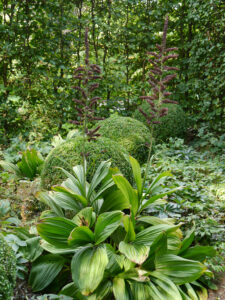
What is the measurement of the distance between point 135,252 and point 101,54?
5695mm

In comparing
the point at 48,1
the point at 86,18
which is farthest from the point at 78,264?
the point at 86,18

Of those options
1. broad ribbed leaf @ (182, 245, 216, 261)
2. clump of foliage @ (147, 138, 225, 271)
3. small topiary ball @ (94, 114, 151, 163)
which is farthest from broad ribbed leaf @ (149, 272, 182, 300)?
small topiary ball @ (94, 114, 151, 163)

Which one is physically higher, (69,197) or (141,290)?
(69,197)

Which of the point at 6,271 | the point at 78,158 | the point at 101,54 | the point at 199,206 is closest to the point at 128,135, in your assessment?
the point at 78,158

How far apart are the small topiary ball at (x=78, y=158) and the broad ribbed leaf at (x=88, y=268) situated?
38.0 inches

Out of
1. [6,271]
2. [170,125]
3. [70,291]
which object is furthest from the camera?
[170,125]

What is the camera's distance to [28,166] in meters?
3.73

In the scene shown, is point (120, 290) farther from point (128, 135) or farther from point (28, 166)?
point (128, 135)

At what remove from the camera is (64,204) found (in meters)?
2.40

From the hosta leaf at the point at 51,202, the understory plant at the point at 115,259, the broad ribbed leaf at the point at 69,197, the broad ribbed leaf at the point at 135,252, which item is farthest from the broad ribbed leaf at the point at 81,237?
the hosta leaf at the point at 51,202

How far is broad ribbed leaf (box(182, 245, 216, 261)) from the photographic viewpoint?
7.24 feet

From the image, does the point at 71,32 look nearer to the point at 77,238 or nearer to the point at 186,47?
the point at 186,47

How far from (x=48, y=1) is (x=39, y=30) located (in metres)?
0.55

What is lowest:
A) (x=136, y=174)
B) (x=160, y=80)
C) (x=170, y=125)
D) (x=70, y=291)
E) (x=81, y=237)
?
(x=70, y=291)
